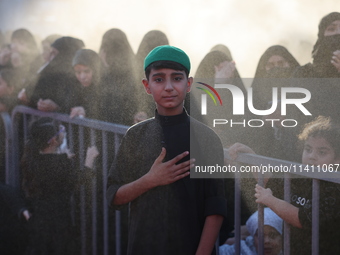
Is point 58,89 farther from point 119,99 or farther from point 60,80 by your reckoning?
point 119,99

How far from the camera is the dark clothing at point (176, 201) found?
236 cm

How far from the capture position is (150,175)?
2375 millimetres

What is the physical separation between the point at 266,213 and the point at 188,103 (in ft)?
3.74

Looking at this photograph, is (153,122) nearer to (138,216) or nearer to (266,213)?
(138,216)

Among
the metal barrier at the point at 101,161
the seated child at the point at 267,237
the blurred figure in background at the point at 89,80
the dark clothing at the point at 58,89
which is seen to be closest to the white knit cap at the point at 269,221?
the seated child at the point at 267,237

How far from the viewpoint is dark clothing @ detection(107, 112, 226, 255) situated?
2361 mm

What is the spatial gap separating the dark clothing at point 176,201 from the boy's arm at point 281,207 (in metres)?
0.26

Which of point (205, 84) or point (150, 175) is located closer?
point (150, 175)

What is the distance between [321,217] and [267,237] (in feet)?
2.75

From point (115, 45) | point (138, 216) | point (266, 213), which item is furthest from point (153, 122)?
point (115, 45)

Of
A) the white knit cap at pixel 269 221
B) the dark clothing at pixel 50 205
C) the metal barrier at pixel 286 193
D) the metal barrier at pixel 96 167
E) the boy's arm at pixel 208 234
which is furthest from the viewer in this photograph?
the dark clothing at pixel 50 205

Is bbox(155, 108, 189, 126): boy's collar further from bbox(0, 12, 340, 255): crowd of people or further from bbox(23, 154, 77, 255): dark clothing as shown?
bbox(23, 154, 77, 255): dark clothing

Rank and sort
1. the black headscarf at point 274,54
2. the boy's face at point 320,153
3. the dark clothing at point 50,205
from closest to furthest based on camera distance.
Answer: the boy's face at point 320,153
the dark clothing at point 50,205
the black headscarf at point 274,54

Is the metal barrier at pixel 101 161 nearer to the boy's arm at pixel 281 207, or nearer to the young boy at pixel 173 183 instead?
the boy's arm at pixel 281 207
